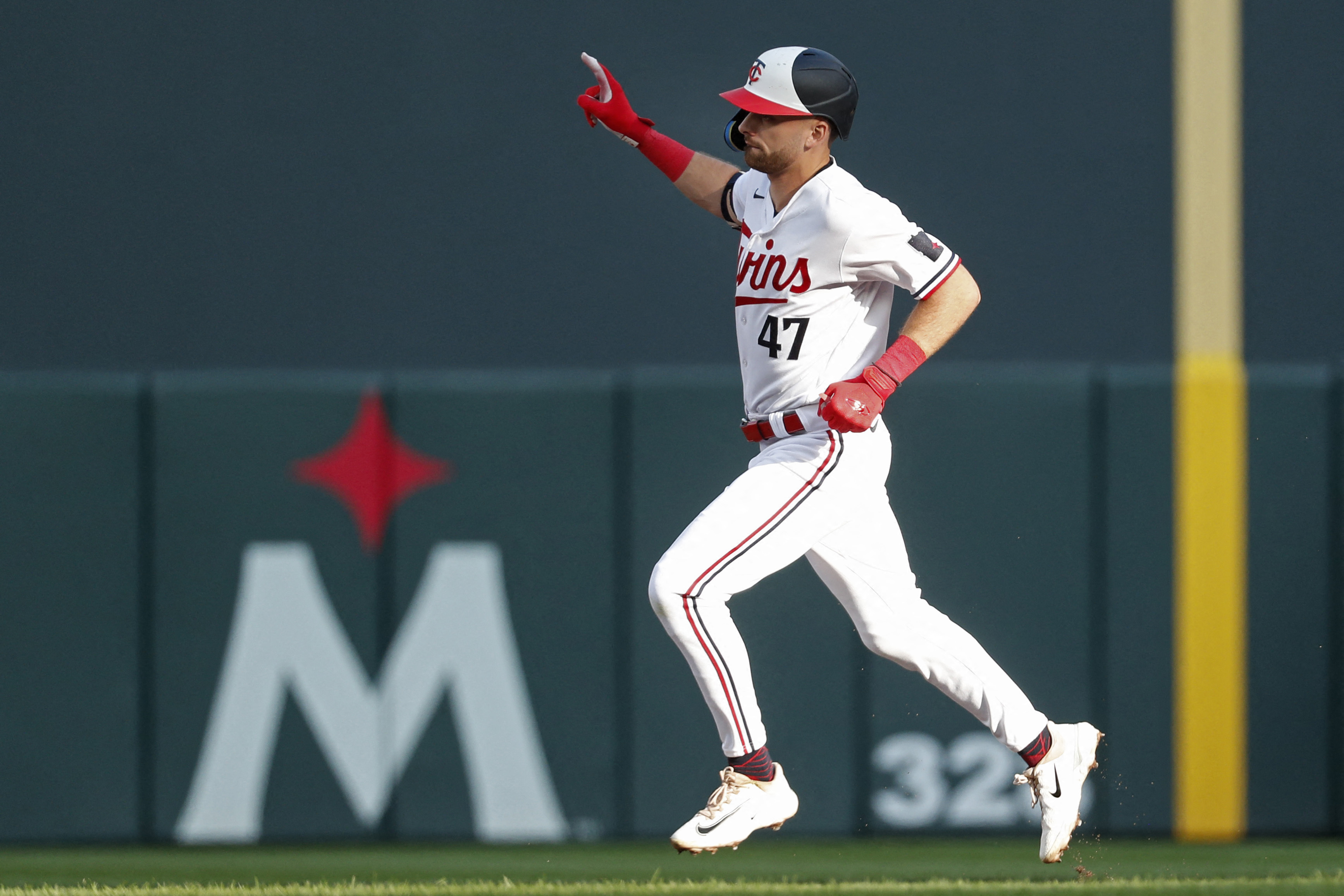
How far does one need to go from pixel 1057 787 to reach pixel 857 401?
1.04 metres

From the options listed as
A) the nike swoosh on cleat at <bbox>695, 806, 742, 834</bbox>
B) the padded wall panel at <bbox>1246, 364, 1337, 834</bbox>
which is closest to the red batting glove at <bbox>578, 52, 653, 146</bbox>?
the nike swoosh on cleat at <bbox>695, 806, 742, 834</bbox>

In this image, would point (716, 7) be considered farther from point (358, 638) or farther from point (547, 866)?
point (547, 866)

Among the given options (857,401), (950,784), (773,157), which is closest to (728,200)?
(773,157)

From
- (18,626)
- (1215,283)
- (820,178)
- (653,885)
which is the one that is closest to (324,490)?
(18,626)

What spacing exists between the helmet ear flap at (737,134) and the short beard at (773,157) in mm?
33

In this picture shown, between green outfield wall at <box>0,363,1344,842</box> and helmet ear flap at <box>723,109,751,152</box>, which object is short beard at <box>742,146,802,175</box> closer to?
helmet ear flap at <box>723,109,751,152</box>

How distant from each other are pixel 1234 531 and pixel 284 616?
9.13 ft

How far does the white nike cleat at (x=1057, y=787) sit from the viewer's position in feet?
11.7

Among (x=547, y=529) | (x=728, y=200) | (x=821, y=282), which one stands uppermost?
(x=728, y=200)

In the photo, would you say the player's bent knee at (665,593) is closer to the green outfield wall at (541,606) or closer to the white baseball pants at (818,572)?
the white baseball pants at (818,572)

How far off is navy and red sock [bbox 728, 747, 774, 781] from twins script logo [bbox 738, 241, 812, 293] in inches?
39.1

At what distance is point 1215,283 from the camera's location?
5602 millimetres

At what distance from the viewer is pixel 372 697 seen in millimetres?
4570

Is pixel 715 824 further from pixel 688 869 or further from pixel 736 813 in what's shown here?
pixel 688 869
